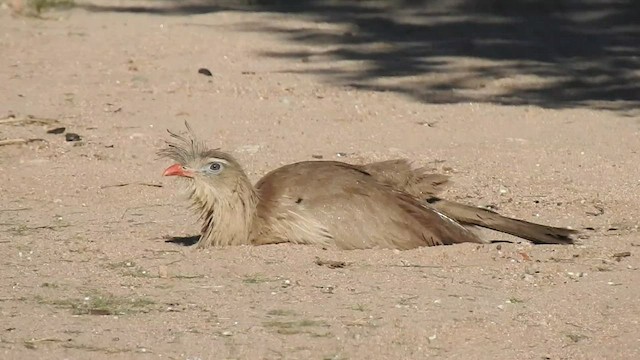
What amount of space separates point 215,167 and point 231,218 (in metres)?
0.31

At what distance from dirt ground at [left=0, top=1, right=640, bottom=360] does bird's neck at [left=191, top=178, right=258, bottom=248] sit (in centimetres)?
12

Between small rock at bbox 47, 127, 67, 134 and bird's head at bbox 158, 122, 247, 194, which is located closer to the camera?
bird's head at bbox 158, 122, 247, 194

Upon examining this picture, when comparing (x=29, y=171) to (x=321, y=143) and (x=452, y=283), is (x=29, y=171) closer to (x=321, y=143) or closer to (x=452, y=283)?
(x=321, y=143)

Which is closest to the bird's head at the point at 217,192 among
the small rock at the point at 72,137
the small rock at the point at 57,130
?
the small rock at the point at 72,137

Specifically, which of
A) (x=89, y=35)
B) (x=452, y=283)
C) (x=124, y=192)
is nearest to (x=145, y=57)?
(x=89, y=35)

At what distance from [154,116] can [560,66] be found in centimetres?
430

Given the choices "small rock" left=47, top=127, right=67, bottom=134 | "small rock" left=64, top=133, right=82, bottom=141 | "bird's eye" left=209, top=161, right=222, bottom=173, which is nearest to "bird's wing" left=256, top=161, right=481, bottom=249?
"bird's eye" left=209, top=161, right=222, bottom=173

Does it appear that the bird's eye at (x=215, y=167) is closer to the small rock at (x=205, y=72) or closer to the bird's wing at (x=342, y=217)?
the bird's wing at (x=342, y=217)

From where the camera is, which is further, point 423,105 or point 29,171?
point 423,105

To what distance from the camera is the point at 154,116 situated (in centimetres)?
1091

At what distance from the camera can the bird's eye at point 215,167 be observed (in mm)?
7582

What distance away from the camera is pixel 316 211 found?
7398 mm

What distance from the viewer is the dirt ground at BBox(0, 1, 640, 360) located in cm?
588

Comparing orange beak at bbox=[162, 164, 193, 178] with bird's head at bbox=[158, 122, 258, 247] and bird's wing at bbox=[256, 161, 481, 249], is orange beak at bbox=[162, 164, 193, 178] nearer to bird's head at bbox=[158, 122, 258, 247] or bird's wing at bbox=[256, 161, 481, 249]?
bird's head at bbox=[158, 122, 258, 247]
